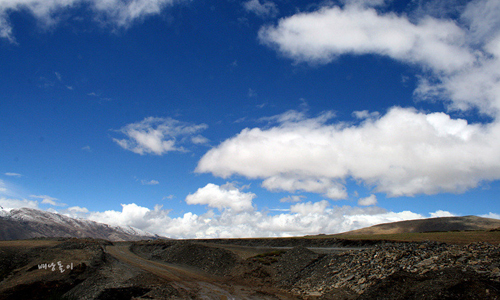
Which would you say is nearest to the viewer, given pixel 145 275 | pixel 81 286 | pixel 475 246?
pixel 475 246

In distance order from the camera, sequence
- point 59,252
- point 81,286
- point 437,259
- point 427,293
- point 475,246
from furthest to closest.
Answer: point 59,252, point 81,286, point 475,246, point 437,259, point 427,293

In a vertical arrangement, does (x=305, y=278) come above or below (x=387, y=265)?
below

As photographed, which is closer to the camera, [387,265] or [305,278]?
[387,265]

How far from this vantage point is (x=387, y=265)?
2356 cm

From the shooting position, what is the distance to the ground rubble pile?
1844cm

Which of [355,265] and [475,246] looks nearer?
[475,246]

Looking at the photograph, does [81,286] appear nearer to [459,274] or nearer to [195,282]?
[195,282]

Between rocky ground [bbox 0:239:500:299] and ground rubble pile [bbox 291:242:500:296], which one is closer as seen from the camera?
rocky ground [bbox 0:239:500:299]

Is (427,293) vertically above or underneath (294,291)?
above

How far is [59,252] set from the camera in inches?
1405

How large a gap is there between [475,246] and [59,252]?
4593 centimetres

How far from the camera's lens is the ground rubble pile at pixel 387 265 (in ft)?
60.5

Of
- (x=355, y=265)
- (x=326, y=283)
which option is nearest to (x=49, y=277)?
(x=326, y=283)

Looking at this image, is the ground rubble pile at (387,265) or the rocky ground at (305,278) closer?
the rocky ground at (305,278)
